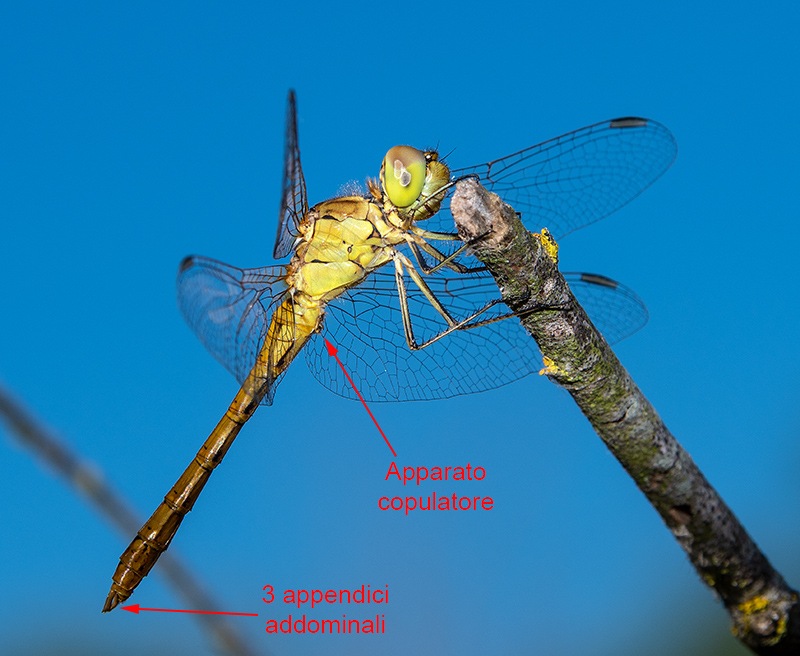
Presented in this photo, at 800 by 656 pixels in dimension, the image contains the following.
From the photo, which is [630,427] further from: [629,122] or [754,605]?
[629,122]

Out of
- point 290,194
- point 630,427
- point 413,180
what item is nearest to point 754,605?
point 630,427

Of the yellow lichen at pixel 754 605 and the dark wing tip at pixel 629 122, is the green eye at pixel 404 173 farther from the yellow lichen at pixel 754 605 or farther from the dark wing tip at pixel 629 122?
the yellow lichen at pixel 754 605

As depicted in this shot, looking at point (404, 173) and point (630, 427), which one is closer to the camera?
point (630, 427)

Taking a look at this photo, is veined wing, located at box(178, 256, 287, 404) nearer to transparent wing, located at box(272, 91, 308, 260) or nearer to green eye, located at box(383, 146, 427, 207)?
transparent wing, located at box(272, 91, 308, 260)

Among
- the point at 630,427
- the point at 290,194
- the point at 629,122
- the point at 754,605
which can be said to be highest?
the point at 290,194

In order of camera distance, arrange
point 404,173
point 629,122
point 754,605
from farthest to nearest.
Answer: point 629,122 < point 404,173 < point 754,605

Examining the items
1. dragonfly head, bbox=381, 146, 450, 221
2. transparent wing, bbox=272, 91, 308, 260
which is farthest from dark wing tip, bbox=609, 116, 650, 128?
transparent wing, bbox=272, 91, 308, 260
